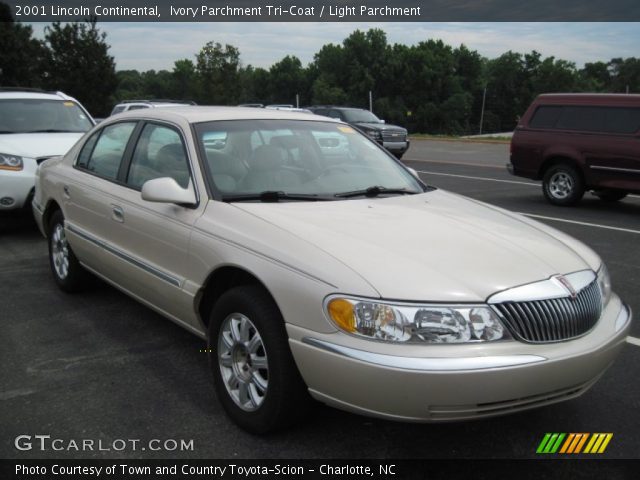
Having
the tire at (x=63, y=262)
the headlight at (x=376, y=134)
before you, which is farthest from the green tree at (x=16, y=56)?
Result: the tire at (x=63, y=262)

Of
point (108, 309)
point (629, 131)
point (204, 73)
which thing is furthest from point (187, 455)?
point (204, 73)

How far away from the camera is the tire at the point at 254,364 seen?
2.90 meters

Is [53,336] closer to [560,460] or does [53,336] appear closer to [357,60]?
[560,460]

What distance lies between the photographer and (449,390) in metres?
2.52

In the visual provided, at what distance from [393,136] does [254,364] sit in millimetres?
18447

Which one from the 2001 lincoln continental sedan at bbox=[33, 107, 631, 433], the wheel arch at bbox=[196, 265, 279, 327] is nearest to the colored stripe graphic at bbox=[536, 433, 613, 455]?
the 2001 lincoln continental sedan at bbox=[33, 107, 631, 433]

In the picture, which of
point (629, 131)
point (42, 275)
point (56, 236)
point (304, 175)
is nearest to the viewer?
point (304, 175)

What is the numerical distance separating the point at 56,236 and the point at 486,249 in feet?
12.6

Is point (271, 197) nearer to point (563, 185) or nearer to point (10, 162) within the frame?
point (10, 162)

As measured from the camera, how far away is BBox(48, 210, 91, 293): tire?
5223 millimetres

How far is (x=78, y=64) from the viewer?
37.0m

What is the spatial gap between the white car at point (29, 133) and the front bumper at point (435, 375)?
5.92m

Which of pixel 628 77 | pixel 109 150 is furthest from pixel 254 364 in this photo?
pixel 628 77

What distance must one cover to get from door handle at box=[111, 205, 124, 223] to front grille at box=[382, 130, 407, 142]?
1678 centimetres
